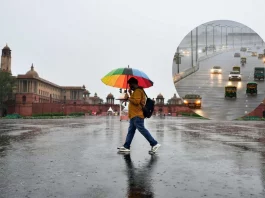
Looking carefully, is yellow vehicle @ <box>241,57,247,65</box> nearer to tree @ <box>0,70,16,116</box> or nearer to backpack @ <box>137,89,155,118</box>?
backpack @ <box>137,89,155,118</box>

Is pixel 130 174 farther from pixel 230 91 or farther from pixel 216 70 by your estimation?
pixel 216 70

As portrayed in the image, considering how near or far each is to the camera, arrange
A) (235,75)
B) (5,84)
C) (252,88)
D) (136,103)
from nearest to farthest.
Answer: (136,103) < (252,88) < (235,75) < (5,84)

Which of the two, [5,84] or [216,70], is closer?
[216,70]

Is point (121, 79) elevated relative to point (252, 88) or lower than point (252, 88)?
elevated

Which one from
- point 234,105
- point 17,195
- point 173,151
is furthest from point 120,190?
point 234,105

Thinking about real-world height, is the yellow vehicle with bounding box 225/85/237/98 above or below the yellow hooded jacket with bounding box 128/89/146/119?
above

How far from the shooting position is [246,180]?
4090mm

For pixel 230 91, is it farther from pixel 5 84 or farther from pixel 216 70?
pixel 5 84

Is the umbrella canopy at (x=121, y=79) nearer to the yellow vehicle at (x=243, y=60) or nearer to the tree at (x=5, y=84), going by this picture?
the yellow vehicle at (x=243, y=60)

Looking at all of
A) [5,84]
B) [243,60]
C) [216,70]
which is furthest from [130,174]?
[5,84]

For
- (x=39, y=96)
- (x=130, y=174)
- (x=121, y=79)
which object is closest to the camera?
(x=130, y=174)

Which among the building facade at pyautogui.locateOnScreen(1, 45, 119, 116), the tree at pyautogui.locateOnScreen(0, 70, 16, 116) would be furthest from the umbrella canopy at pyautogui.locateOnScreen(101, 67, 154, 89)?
the tree at pyautogui.locateOnScreen(0, 70, 16, 116)

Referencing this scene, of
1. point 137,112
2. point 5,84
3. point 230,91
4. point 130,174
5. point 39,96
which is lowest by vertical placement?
point 130,174

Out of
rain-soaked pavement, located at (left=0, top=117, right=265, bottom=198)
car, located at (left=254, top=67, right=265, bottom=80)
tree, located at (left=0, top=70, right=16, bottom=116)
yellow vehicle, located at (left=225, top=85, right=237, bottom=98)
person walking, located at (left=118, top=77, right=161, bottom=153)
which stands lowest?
rain-soaked pavement, located at (left=0, top=117, right=265, bottom=198)
